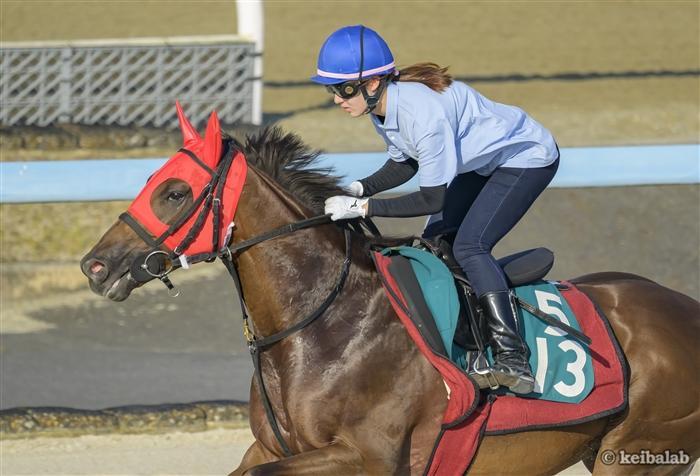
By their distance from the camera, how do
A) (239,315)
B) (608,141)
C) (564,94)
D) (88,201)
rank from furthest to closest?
(564,94), (608,141), (88,201), (239,315)

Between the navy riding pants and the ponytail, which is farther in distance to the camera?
the navy riding pants

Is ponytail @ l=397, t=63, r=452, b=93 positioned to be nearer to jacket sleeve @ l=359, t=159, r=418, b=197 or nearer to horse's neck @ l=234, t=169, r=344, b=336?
jacket sleeve @ l=359, t=159, r=418, b=197

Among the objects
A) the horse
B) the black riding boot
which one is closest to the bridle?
the horse

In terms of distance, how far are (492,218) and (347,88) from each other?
0.74m

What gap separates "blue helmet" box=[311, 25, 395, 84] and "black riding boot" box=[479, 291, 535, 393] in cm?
92

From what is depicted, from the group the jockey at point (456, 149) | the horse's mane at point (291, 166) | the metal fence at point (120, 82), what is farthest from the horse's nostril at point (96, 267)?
the metal fence at point (120, 82)

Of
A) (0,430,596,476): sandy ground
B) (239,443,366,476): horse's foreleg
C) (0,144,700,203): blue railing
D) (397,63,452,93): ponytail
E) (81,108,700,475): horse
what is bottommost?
(0,430,596,476): sandy ground

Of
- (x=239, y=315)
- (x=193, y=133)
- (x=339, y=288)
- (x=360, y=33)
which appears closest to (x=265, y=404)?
(x=339, y=288)

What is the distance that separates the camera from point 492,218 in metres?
3.89

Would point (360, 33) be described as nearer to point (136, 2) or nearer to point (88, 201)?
point (88, 201)

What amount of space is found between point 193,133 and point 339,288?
76 cm

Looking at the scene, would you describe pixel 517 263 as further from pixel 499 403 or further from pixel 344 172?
pixel 344 172

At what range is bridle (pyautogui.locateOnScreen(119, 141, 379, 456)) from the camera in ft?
11.6

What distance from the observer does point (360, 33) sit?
3668 millimetres
